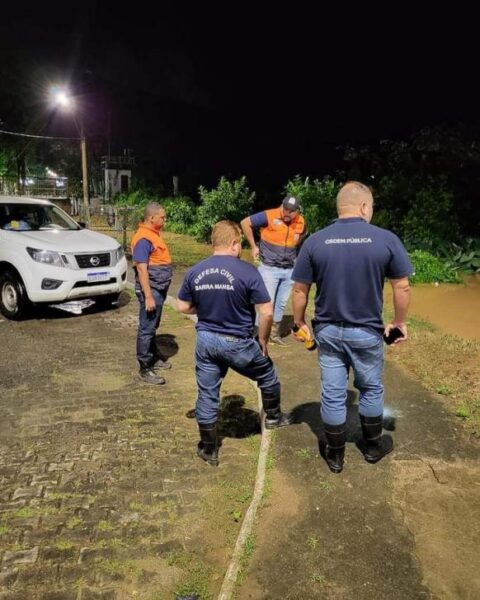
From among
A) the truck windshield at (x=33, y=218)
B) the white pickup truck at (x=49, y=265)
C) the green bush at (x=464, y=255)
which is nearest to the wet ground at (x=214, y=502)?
the white pickup truck at (x=49, y=265)

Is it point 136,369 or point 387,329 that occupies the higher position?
point 387,329

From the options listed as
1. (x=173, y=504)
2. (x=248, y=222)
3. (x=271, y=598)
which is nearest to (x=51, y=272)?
(x=248, y=222)

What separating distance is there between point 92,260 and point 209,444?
15.8 feet

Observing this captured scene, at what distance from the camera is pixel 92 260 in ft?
26.1

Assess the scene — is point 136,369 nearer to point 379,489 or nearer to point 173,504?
point 173,504

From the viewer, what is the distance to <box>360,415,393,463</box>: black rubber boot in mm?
3801

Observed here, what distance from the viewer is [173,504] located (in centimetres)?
352

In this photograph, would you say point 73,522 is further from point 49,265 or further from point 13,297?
point 13,297

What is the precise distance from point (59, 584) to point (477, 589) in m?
2.33

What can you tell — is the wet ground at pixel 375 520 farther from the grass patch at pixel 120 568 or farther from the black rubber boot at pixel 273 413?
the grass patch at pixel 120 568

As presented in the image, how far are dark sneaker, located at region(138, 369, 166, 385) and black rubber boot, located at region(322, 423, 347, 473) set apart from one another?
2333 millimetres

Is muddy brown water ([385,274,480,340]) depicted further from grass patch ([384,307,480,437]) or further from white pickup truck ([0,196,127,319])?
white pickup truck ([0,196,127,319])

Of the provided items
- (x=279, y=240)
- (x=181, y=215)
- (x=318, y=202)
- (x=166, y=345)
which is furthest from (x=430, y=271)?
(x=181, y=215)

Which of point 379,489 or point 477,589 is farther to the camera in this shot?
point 379,489
